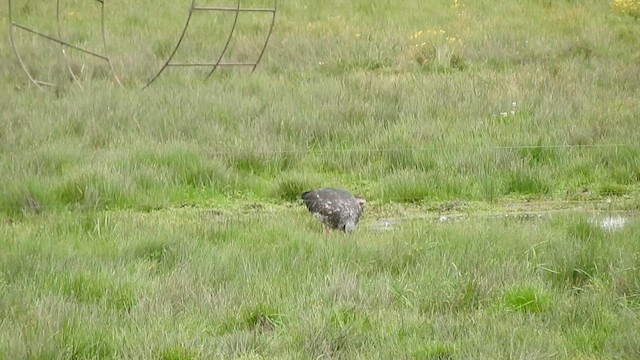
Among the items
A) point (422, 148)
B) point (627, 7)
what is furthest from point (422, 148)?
point (627, 7)

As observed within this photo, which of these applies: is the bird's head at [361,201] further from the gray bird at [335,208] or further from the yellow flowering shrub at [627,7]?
the yellow flowering shrub at [627,7]

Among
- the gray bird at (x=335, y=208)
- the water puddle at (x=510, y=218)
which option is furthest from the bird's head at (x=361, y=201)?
the water puddle at (x=510, y=218)

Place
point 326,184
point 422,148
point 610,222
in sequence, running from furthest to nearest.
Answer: point 422,148 < point 326,184 < point 610,222

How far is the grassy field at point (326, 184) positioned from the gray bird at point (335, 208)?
0.17 meters

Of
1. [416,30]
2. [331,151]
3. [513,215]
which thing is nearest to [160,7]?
[416,30]

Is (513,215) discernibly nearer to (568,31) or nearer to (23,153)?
(23,153)

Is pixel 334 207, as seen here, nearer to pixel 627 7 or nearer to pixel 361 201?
pixel 361 201

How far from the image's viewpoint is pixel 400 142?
29.7ft

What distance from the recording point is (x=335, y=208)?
22.6 feet

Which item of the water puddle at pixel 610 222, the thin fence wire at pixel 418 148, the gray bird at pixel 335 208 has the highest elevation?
the water puddle at pixel 610 222

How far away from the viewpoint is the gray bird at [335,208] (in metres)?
6.82

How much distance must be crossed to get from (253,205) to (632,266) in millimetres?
3099

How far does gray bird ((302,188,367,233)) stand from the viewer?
682cm

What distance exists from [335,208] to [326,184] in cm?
135
